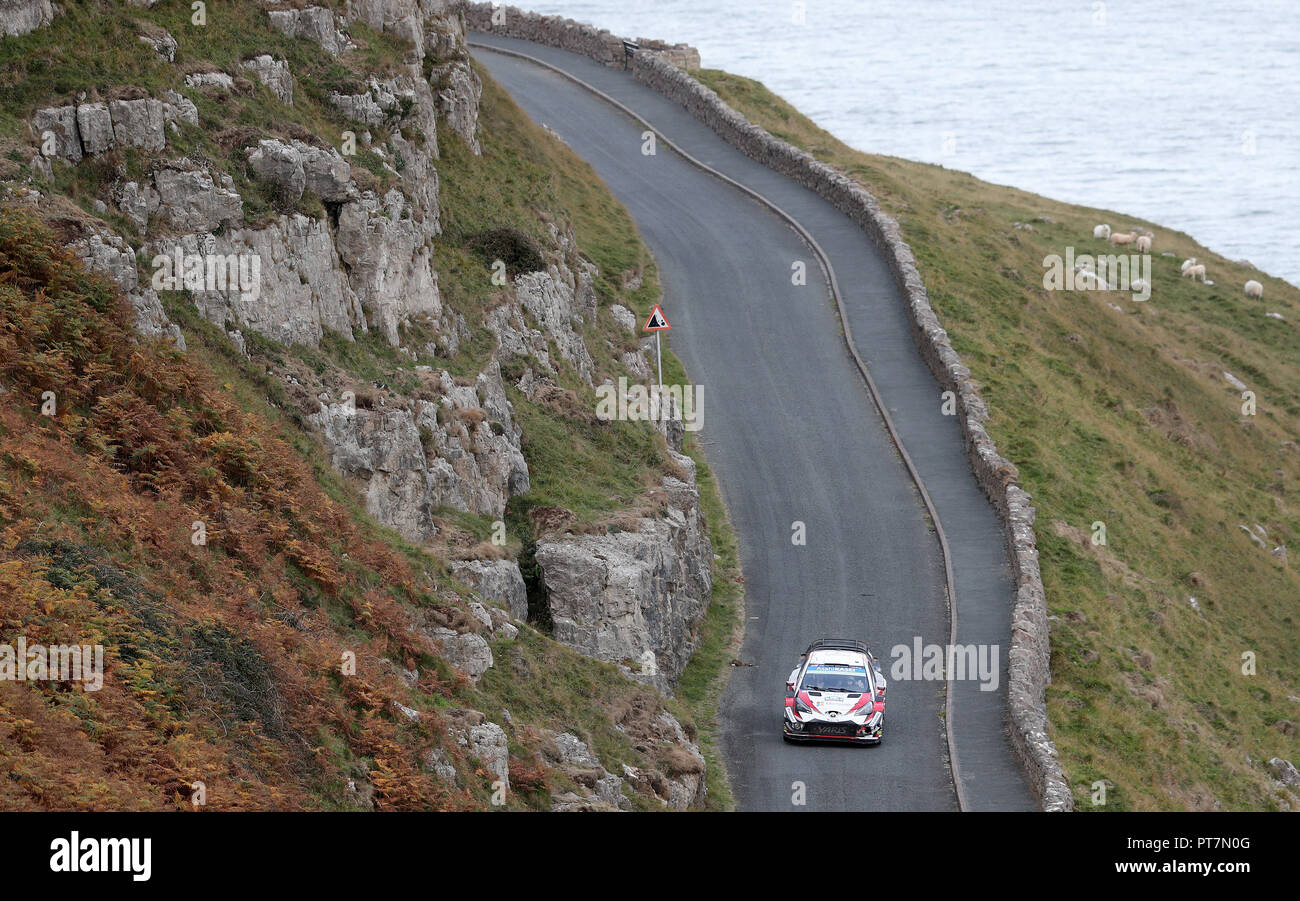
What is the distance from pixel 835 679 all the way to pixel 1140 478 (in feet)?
63.5

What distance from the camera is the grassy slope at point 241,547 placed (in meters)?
17.6

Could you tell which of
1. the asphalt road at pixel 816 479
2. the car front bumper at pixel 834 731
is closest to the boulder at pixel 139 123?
the asphalt road at pixel 816 479

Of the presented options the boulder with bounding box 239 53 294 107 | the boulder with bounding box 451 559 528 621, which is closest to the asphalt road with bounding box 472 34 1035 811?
the boulder with bounding box 451 559 528 621

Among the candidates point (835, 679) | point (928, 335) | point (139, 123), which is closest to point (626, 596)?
point (835, 679)

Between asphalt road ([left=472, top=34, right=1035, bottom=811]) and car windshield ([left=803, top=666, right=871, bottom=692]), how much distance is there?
1.26 meters

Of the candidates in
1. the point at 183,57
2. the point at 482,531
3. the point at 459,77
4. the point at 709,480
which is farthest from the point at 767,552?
the point at 183,57

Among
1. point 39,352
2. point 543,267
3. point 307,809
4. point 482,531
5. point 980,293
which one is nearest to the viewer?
point 307,809

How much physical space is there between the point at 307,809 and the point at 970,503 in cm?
2473

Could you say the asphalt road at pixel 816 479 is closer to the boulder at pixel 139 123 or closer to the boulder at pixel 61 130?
the boulder at pixel 139 123

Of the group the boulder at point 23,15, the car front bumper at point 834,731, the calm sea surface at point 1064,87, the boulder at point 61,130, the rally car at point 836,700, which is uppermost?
the calm sea surface at point 1064,87

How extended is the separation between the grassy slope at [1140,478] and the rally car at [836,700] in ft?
13.7

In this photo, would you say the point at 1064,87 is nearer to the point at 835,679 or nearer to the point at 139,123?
the point at 835,679

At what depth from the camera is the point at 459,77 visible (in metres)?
40.8
